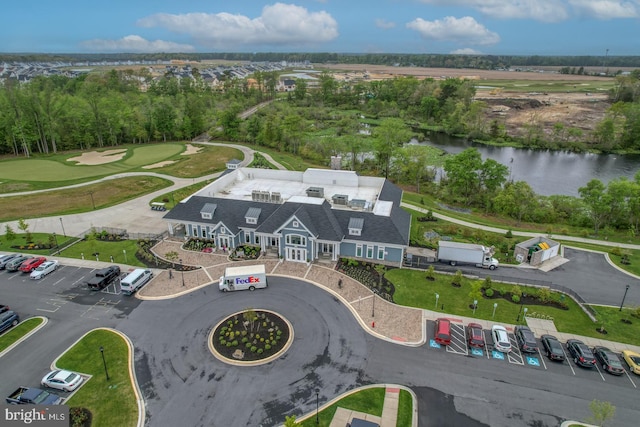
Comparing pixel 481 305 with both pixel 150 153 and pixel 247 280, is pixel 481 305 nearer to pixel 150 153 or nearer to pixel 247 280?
pixel 247 280

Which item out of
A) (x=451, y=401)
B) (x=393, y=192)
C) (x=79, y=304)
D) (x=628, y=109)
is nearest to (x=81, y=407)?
(x=79, y=304)

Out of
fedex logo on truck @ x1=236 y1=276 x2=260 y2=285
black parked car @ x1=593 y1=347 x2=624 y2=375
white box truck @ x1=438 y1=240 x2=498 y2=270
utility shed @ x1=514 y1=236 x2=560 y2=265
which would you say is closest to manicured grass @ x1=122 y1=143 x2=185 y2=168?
fedex logo on truck @ x1=236 y1=276 x2=260 y2=285

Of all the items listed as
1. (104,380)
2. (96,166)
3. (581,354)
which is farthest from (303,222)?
(96,166)

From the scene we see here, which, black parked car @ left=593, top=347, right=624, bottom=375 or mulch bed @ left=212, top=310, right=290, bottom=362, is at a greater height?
black parked car @ left=593, top=347, right=624, bottom=375

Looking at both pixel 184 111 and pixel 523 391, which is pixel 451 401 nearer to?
pixel 523 391

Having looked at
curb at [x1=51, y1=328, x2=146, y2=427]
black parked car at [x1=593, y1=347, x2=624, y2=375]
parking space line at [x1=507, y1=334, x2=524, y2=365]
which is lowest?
curb at [x1=51, y1=328, x2=146, y2=427]

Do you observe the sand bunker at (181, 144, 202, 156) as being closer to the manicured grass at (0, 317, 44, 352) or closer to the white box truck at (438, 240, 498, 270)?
the manicured grass at (0, 317, 44, 352)

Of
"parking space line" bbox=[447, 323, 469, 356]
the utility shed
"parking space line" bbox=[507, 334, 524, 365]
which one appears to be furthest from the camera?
the utility shed
